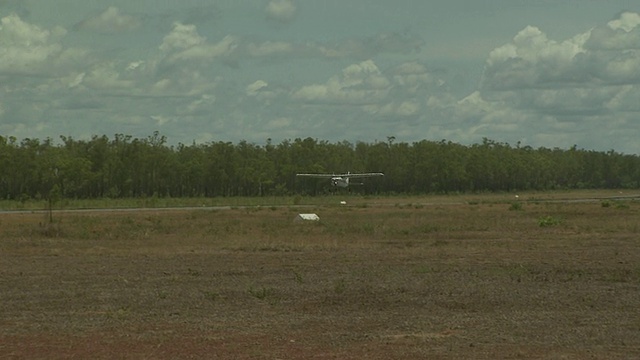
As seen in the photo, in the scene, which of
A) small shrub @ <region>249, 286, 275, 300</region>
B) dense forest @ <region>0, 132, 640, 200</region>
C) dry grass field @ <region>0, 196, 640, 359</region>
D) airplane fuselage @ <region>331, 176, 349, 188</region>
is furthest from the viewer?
airplane fuselage @ <region>331, 176, 349, 188</region>

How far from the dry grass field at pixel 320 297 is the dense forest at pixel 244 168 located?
174 feet

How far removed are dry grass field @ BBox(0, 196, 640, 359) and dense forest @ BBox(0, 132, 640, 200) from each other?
53027 mm

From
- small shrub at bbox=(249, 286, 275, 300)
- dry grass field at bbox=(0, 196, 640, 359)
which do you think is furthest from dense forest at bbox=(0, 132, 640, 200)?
small shrub at bbox=(249, 286, 275, 300)

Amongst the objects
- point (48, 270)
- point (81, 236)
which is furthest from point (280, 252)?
point (81, 236)

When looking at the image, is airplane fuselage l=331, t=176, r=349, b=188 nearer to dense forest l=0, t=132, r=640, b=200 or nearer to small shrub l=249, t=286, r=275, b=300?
dense forest l=0, t=132, r=640, b=200

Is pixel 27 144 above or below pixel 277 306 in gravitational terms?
above

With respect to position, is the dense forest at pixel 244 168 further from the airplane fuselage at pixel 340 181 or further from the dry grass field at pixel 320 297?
the dry grass field at pixel 320 297

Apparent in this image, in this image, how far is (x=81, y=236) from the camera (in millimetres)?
44406

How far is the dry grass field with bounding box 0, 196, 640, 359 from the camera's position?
16.1 metres

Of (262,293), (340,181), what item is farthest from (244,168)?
(262,293)

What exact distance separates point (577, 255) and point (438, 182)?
110110mm

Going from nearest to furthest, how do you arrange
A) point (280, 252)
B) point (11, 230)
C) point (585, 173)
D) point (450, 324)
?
point (450, 324) → point (280, 252) → point (11, 230) → point (585, 173)

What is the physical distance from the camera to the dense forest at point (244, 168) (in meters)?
99.4

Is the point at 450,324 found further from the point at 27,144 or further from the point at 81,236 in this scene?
the point at 27,144
